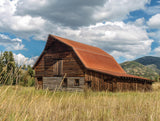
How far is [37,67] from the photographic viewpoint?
25.3 metres

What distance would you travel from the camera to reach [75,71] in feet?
70.4

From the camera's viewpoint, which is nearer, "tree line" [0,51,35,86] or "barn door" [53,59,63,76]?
"tree line" [0,51,35,86]

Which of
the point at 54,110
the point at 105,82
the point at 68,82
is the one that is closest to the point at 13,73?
the point at 54,110

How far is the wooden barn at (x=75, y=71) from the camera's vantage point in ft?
65.7

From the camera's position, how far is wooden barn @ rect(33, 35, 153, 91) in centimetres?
2002

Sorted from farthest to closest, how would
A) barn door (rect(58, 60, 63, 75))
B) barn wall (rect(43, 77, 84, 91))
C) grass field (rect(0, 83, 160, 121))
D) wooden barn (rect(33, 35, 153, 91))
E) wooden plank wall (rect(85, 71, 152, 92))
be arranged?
barn door (rect(58, 60, 63, 75)) → barn wall (rect(43, 77, 84, 91)) → wooden barn (rect(33, 35, 153, 91)) → wooden plank wall (rect(85, 71, 152, 92)) → grass field (rect(0, 83, 160, 121))

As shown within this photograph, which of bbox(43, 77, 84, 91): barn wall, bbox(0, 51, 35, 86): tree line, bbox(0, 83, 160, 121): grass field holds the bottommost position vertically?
bbox(43, 77, 84, 91): barn wall

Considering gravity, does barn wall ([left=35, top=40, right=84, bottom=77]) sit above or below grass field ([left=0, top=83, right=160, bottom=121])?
above

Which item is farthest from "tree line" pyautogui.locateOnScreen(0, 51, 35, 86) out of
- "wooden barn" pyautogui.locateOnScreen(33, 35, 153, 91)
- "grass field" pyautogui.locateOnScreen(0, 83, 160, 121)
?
"wooden barn" pyautogui.locateOnScreen(33, 35, 153, 91)

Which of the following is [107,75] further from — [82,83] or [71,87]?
[71,87]

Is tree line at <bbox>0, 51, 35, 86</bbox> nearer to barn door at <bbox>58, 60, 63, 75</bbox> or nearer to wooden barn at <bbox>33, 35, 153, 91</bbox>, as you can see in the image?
wooden barn at <bbox>33, 35, 153, 91</bbox>

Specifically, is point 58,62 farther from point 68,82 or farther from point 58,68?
point 68,82


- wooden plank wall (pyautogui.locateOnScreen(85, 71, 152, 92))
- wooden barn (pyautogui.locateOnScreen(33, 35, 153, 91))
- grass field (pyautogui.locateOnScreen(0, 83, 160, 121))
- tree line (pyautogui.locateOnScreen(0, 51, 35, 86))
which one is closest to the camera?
grass field (pyautogui.locateOnScreen(0, 83, 160, 121))

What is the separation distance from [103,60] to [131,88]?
574cm
